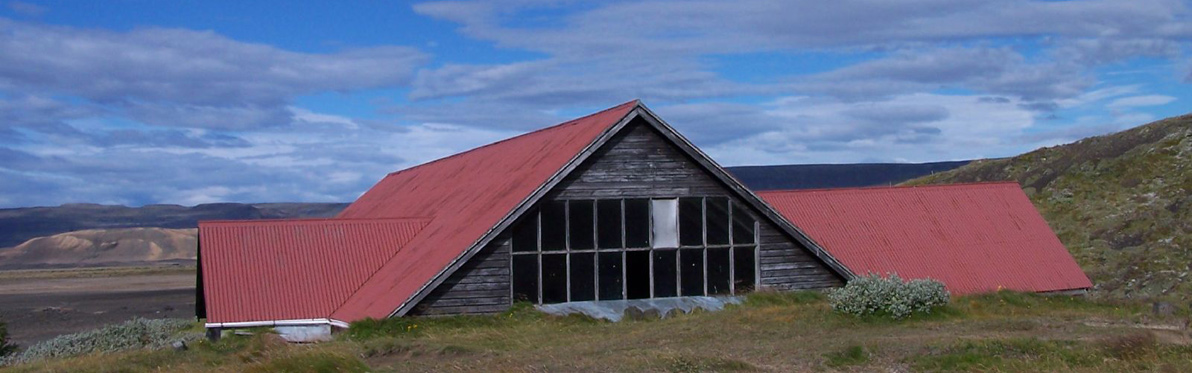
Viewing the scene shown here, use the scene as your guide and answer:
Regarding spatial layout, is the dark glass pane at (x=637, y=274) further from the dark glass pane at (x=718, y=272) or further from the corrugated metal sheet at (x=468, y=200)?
the corrugated metal sheet at (x=468, y=200)

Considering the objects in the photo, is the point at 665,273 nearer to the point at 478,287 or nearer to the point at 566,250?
the point at 566,250

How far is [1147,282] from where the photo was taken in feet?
123

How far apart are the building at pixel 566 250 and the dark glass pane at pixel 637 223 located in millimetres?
27

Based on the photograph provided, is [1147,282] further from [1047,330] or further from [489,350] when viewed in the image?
[489,350]

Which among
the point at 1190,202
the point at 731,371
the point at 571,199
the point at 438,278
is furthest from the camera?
the point at 1190,202

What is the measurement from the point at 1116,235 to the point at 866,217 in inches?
717

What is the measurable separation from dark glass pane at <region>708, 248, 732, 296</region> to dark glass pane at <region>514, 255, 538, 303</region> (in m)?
3.93

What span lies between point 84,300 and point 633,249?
150 feet

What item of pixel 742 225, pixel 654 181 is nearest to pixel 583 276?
pixel 654 181

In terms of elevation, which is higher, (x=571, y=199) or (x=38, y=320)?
(x=571, y=199)

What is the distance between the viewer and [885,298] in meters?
21.1

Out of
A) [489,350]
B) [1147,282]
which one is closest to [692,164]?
[489,350]

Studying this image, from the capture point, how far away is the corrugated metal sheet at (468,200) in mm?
23859

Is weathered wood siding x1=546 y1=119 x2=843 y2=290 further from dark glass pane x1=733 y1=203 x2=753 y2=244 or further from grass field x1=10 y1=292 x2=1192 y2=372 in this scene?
grass field x1=10 y1=292 x2=1192 y2=372
